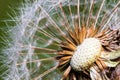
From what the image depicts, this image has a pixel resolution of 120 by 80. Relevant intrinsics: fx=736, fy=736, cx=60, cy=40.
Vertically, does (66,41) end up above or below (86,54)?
above

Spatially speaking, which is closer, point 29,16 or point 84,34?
point 84,34

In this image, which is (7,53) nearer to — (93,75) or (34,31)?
(34,31)

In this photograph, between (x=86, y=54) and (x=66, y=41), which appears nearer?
(x=86, y=54)

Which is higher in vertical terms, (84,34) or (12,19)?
(12,19)

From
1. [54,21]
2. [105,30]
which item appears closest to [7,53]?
[54,21]
